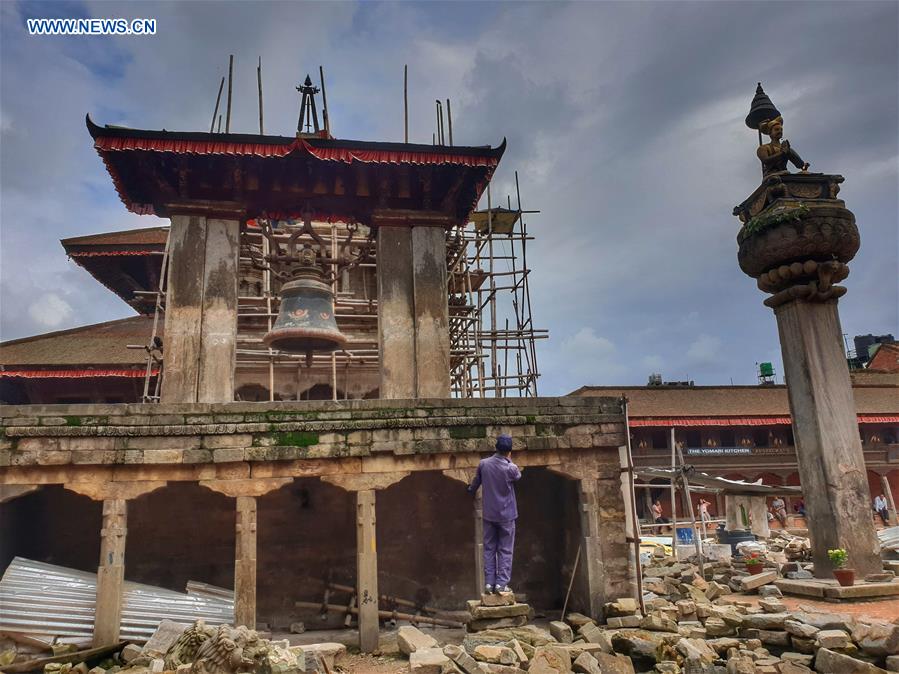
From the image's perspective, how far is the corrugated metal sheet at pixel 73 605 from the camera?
845cm

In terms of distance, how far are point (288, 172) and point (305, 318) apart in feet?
12.4

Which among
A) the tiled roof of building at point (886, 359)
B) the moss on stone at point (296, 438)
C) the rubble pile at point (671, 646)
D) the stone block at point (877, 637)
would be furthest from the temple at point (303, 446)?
the tiled roof of building at point (886, 359)

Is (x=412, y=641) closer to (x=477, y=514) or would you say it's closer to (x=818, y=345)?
(x=477, y=514)

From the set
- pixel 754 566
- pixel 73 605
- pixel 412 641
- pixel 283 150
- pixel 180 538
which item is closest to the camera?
pixel 412 641

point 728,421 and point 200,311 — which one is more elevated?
point 200,311

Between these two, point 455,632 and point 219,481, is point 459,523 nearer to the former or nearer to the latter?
point 455,632

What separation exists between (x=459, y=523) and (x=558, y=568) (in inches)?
79.1

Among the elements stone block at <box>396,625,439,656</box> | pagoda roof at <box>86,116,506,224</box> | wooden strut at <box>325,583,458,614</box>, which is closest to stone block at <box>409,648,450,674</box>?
stone block at <box>396,625,439,656</box>

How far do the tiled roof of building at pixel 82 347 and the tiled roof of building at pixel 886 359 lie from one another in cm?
4113

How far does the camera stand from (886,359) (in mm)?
41312

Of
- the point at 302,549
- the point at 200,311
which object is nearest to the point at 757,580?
the point at 302,549

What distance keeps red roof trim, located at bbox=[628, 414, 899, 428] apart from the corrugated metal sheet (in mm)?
20796

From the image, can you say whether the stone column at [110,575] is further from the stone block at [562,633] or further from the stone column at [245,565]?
the stone block at [562,633]

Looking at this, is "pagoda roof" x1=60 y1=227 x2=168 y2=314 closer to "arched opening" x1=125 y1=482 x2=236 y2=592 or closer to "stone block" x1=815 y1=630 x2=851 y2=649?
"arched opening" x1=125 y1=482 x2=236 y2=592
